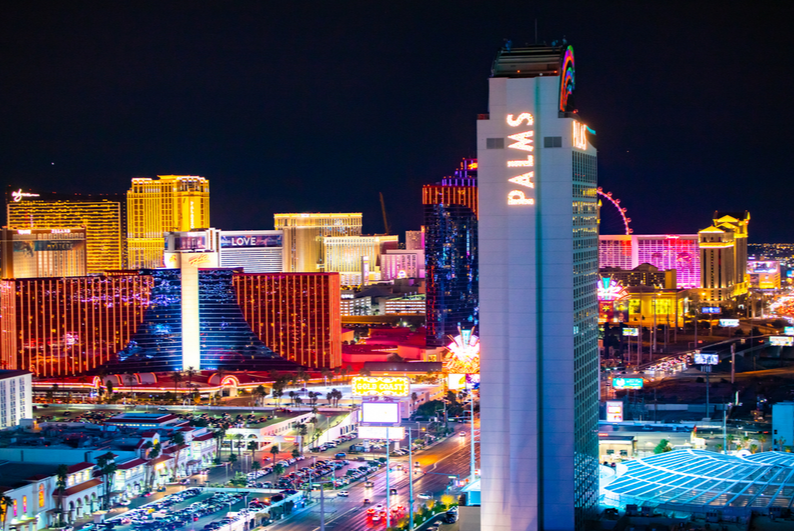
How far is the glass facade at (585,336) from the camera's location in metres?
25.3

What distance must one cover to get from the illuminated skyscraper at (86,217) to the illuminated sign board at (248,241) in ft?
50.3

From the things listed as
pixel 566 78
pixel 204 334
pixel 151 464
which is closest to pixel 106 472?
pixel 151 464

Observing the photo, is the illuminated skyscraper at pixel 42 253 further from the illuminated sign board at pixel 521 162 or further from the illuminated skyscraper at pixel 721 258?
the illuminated sign board at pixel 521 162

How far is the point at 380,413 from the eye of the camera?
3391 cm

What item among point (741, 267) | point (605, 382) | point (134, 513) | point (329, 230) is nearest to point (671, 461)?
point (134, 513)

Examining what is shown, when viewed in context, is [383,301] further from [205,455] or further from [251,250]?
[205,455]

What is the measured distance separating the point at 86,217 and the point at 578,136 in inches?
3629

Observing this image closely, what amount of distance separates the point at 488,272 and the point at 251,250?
4124 inches

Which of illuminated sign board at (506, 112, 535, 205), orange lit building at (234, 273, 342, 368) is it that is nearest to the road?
illuminated sign board at (506, 112, 535, 205)

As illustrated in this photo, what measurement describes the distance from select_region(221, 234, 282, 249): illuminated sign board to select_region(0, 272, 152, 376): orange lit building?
57.2m

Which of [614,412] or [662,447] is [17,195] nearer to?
[614,412]

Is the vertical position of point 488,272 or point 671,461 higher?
point 488,272

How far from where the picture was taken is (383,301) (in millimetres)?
112500

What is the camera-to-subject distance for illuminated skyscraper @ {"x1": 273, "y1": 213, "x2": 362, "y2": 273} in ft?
424
